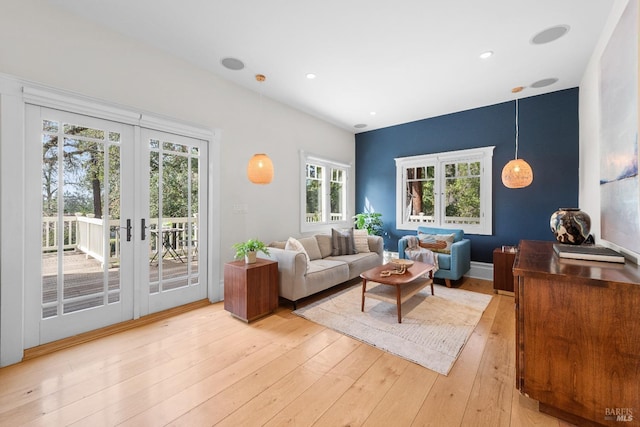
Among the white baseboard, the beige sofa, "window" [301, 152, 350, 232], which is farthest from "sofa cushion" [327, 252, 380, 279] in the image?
the white baseboard

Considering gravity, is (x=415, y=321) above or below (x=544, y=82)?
below

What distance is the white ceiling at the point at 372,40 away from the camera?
231cm

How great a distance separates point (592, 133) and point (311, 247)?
380 centimetres

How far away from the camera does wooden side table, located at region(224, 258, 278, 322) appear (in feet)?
9.56

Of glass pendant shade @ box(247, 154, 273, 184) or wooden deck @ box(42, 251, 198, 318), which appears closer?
wooden deck @ box(42, 251, 198, 318)

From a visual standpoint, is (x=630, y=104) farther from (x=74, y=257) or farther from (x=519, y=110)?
(x=74, y=257)

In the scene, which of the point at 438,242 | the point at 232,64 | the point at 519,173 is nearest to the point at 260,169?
the point at 232,64

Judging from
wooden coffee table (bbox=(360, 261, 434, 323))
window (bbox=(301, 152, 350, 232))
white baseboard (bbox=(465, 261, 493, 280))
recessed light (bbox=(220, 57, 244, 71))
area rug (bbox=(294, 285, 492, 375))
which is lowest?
area rug (bbox=(294, 285, 492, 375))

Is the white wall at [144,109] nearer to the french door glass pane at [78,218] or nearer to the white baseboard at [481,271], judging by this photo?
the french door glass pane at [78,218]

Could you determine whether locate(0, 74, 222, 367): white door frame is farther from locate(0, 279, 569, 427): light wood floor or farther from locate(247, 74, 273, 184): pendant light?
locate(247, 74, 273, 184): pendant light

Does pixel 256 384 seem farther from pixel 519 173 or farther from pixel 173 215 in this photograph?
pixel 519 173

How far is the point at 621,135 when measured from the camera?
6.16ft

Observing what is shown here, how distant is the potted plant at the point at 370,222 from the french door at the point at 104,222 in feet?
10.9

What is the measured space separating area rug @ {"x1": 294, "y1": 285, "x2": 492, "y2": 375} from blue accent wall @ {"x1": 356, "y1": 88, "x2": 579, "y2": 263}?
4.82 ft
